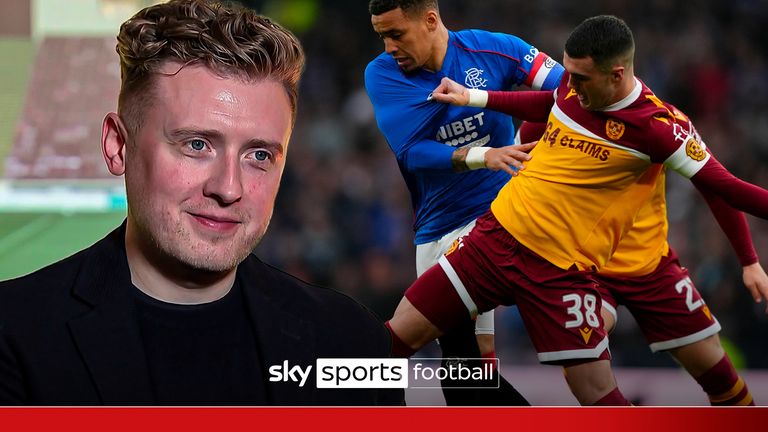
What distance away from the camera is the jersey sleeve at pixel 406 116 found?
7.41 ft

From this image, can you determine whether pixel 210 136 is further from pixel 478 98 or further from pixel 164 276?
pixel 478 98

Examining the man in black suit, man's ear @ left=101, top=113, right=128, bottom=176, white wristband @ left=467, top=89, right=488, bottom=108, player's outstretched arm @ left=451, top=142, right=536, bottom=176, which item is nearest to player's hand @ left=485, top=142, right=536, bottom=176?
player's outstretched arm @ left=451, top=142, right=536, bottom=176

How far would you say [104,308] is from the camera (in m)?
1.52

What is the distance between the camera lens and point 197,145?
1.62 metres

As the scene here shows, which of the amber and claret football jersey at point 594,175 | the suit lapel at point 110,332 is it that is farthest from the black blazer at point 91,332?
the amber and claret football jersey at point 594,175

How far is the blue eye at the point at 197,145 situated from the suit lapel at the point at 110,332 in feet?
0.70

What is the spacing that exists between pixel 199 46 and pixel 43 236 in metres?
0.83

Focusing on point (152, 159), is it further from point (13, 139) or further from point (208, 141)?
point (13, 139)

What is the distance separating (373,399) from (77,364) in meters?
0.53

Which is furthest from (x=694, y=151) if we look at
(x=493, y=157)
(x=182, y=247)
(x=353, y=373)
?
(x=182, y=247)

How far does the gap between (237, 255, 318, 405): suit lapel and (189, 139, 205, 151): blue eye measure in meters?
0.21

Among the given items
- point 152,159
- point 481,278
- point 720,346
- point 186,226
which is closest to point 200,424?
point 186,226

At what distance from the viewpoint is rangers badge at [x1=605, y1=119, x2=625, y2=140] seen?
2211mm

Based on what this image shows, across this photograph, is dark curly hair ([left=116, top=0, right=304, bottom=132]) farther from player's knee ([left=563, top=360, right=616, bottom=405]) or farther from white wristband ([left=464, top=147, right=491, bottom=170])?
player's knee ([left=563, top=360, right=616, bottom=405])
